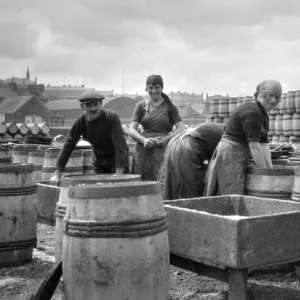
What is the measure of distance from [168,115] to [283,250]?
3.73 m

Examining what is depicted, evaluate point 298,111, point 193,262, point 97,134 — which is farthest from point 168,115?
point 298,111

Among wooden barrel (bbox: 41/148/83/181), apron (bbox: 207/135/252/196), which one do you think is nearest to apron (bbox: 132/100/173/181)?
wooden barrel (bbox: 41/148/83/181)

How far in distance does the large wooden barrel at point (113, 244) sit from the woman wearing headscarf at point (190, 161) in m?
2.79

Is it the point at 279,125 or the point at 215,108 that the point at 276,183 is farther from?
the point at 215,108

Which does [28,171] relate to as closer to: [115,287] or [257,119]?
[257,119]

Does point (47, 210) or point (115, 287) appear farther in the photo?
point (47, 210)

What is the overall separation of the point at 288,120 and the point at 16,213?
879cm

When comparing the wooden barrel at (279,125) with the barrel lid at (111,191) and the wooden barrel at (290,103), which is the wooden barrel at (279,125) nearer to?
the wooden barrel at (290,103)

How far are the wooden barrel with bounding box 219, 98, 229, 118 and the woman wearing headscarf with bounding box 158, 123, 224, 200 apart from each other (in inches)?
348

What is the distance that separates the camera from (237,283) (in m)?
3.61

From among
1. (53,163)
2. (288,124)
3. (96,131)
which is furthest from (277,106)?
(96,131)

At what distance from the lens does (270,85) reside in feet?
17.5

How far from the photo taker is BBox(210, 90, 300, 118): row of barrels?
12.7 metres

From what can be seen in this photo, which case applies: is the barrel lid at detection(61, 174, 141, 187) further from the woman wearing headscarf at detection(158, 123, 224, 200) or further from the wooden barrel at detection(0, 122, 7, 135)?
the wooden barrel at detection(0, 122, 7, 135)
